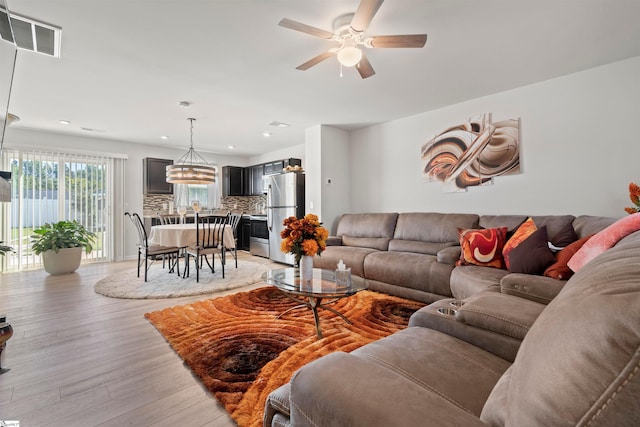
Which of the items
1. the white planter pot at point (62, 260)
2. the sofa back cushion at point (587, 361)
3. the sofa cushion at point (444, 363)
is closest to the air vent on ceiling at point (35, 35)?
the sofa cushion at point (444, 363)

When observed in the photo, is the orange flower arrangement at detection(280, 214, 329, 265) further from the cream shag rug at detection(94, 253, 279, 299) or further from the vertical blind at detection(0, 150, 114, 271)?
the vertical blind at detection(0, 150, 114, 271)

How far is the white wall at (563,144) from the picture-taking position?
277 cm

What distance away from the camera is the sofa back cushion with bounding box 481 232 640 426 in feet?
1.32

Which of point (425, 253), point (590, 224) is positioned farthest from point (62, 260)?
point (590, 224)

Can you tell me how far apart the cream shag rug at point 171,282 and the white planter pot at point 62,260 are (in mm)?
873

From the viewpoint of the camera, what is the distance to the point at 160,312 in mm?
2855

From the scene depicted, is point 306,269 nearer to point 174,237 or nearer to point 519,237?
point 519,237

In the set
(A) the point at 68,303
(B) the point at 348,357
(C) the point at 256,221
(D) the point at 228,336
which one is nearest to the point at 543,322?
(B) the point at 348,357

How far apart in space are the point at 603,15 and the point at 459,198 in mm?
2193

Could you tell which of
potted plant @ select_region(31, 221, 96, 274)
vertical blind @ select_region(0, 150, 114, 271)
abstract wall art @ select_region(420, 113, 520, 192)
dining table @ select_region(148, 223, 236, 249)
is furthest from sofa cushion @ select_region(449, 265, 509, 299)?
vertical blind @ select_region(0, 150, 114, 271)

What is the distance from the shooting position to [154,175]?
620 cm

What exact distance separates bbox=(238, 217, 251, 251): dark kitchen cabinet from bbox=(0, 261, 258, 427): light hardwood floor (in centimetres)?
405

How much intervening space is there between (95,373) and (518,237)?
3.52 metres

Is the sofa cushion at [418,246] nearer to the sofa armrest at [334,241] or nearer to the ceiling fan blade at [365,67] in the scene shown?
the sofa armrest at [334,241]
